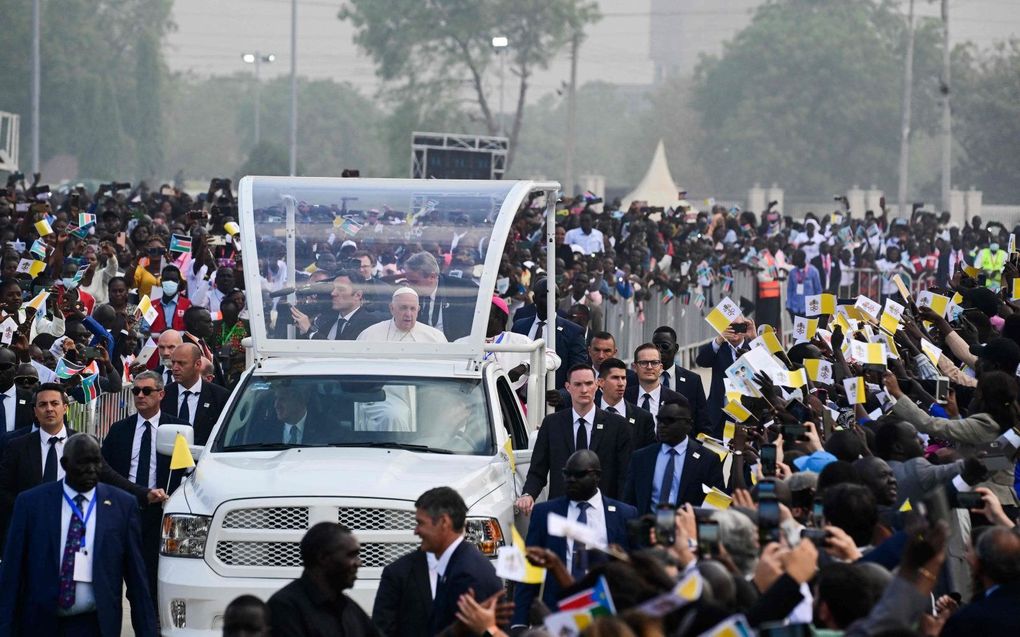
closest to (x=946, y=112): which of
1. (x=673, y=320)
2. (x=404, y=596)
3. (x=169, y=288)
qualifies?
(x=673, y=320)

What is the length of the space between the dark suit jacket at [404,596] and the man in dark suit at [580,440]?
2796mm

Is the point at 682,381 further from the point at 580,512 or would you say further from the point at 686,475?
the point at 580,512

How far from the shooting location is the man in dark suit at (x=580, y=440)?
1138 centimetres

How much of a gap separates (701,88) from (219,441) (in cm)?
9099

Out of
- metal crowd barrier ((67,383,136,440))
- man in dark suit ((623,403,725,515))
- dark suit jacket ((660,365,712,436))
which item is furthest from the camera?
metal crowd barrier ((67,383,136,440))

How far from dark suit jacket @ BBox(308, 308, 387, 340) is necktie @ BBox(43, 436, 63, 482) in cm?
187

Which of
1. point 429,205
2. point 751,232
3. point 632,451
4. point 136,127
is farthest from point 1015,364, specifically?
point 136,127

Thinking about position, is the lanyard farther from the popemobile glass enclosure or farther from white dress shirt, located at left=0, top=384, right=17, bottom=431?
white dress shirt, located at left=0, top=384, right=17, bottom=431

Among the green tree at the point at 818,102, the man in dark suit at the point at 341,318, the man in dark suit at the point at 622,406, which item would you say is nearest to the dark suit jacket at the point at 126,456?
the man in dark suit at the point at 341,318

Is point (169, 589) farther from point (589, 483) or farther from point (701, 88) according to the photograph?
point (701, 88)

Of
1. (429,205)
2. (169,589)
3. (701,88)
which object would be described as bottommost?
(169,589)

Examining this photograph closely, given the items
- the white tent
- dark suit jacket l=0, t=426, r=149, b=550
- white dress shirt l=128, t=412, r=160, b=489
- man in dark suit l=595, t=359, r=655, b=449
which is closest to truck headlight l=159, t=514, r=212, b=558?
dark suit jacket l=0, t=426, r=149, b=550

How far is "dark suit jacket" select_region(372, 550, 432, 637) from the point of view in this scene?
844cm

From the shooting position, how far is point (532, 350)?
1234cm
